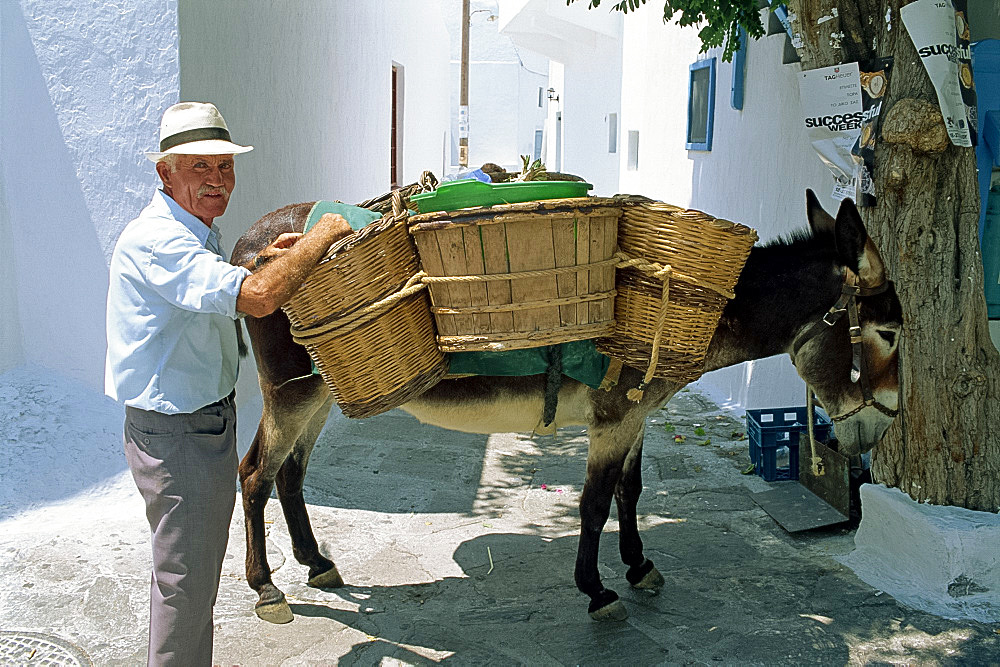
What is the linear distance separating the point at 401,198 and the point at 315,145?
516 centimetres

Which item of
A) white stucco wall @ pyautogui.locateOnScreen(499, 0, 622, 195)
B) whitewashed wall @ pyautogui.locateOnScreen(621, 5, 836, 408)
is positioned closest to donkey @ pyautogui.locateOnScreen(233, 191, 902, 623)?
whitewashed wall @ pyautogui.locateOnScreen(621, 5, 836, 408)

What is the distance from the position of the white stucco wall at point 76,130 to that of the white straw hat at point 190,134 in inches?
94.4

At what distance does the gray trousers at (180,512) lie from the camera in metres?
2.57

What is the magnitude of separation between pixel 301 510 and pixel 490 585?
0.98 metres

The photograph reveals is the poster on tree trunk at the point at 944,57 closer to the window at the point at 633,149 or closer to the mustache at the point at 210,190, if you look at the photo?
the mustache at the point at 210,190

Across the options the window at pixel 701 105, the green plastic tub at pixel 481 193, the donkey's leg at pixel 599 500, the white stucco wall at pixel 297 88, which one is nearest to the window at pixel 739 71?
the window at pixel 701 105

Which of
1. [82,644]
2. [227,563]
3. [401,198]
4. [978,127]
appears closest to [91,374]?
[227,563]

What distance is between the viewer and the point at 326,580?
13.1 feet

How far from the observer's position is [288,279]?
2469 millimetres

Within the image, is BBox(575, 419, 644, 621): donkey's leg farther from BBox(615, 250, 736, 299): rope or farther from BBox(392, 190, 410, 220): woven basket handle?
BBox(392, 190, 410, 220): woven basket handle

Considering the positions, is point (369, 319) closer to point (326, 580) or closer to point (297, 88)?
point (326, 580)

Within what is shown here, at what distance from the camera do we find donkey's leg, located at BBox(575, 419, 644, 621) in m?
3.63

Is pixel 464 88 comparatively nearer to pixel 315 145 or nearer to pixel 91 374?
pixel 315 145

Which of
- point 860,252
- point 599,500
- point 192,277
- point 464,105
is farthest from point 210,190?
point 464,105
